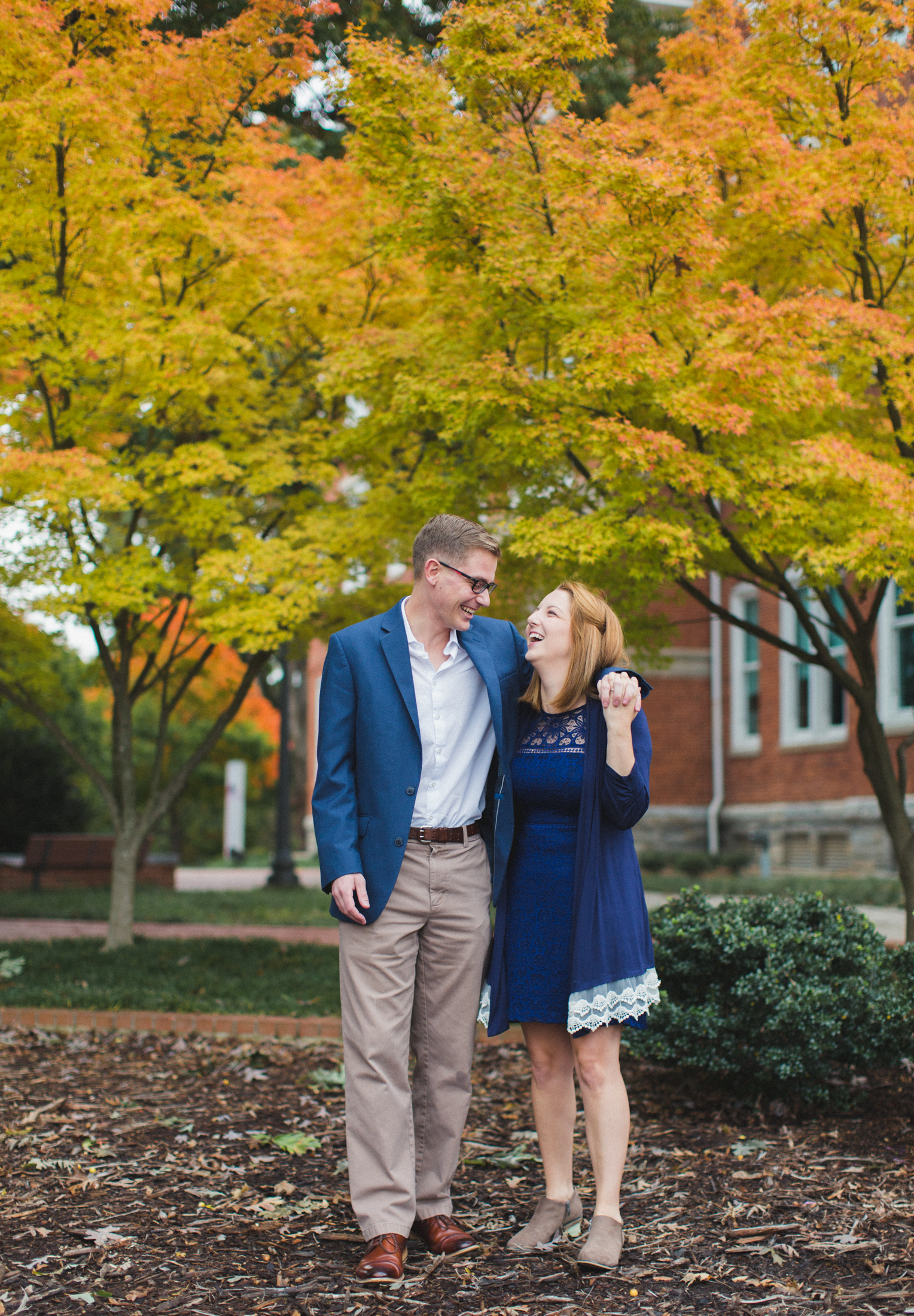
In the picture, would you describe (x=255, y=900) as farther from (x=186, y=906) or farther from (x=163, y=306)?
(x=163, y=306)

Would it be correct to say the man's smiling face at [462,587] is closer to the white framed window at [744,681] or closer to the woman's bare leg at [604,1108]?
the woman's bare leg at [604,1108]

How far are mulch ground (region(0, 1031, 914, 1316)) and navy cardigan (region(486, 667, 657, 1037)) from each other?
2.33 ft

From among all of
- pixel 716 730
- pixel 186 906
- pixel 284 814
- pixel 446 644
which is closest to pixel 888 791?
pixel 446 644

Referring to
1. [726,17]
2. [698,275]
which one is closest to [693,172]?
[698,275]

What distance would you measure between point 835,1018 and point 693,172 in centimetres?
431

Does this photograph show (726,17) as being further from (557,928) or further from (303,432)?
(557,928)

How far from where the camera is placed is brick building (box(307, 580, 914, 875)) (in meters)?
16.0

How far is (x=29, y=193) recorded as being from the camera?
→ 753 cm

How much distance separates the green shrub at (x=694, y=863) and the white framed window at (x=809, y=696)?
2.27 m

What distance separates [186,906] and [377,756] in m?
10.9

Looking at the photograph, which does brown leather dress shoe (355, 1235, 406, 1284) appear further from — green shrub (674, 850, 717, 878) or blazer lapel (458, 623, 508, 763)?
green shrub (674, 850, 717, 878)

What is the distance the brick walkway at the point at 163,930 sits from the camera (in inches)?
418

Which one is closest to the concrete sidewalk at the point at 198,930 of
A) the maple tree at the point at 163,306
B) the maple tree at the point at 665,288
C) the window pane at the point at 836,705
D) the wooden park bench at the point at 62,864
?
the maple tree at the point at 163,306

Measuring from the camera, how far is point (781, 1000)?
4.57m
